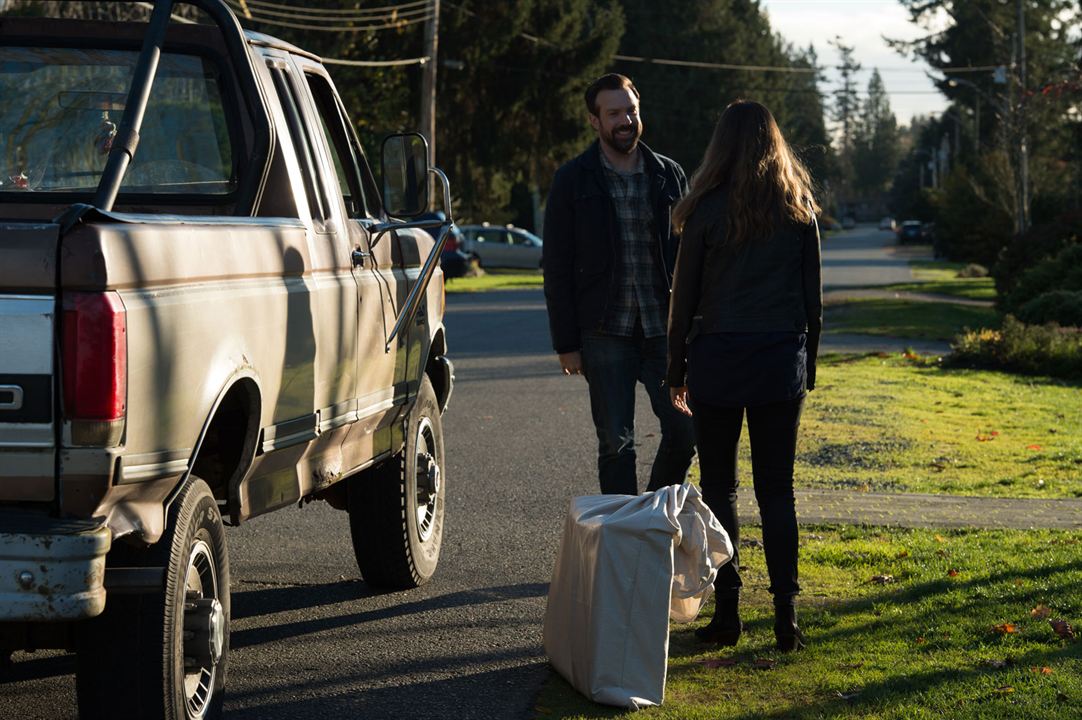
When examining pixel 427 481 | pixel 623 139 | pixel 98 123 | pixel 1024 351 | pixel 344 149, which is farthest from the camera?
pixel 1024 351

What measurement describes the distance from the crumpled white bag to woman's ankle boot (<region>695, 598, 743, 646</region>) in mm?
670

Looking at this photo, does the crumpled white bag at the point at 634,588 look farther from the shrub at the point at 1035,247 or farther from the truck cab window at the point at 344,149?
the shrub at the point at 1035,247

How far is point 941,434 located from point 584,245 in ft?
22.2

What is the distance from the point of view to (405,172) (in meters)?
6.95

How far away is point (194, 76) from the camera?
5.83 metres

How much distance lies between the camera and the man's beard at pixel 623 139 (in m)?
6.52

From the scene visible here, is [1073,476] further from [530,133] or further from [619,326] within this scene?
[530,133]

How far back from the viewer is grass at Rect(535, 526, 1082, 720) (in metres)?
5.23

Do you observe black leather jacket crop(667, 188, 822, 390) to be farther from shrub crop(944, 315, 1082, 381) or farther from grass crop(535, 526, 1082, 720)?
shrub crop(944, 315, 1082, 381)

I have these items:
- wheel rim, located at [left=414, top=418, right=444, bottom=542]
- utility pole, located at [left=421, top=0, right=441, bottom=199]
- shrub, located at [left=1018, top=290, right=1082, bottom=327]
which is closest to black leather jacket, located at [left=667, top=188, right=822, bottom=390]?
wheel rim, located at [left=414, top=418, right=444, bottom=542]

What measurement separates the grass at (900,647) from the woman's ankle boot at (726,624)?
6 centimetres

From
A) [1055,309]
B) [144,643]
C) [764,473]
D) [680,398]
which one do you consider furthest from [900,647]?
[1055,309]

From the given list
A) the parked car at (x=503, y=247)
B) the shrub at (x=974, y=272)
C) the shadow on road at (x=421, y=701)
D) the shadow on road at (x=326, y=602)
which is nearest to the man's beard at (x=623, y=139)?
the shadow on road at (x=326, y=602)

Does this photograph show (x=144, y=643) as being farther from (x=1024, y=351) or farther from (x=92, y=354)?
(x=1024, y=351)
